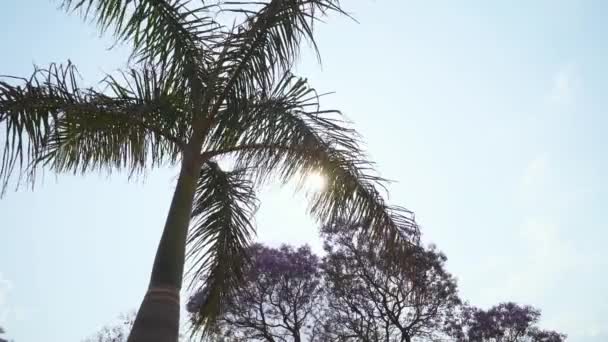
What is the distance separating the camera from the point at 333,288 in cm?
1941

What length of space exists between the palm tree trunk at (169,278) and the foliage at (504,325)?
705 inches

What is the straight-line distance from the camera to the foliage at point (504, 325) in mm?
20266

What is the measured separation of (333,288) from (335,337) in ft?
5.87

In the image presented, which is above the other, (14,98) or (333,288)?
(333,288)

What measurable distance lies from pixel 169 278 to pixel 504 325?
2069 centimetres

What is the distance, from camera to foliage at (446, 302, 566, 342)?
66.5ft

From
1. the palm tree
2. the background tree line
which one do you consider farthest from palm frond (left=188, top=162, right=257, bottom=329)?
the background tree line

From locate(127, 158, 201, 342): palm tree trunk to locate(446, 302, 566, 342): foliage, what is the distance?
17904mm

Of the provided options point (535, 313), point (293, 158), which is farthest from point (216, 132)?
point (535, 313)

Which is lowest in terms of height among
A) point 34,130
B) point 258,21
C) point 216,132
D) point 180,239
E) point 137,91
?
point 180,239

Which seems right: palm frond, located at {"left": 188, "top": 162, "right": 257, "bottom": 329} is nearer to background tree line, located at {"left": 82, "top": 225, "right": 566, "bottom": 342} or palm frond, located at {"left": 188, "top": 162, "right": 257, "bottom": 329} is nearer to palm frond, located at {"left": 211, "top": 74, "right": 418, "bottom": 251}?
palm frond, located at {"left": 211, "top": 74, "right": 418, "bottom": 251}

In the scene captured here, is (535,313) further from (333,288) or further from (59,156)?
(59,156)

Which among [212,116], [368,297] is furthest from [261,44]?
[368,297]

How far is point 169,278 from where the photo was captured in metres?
3.62
